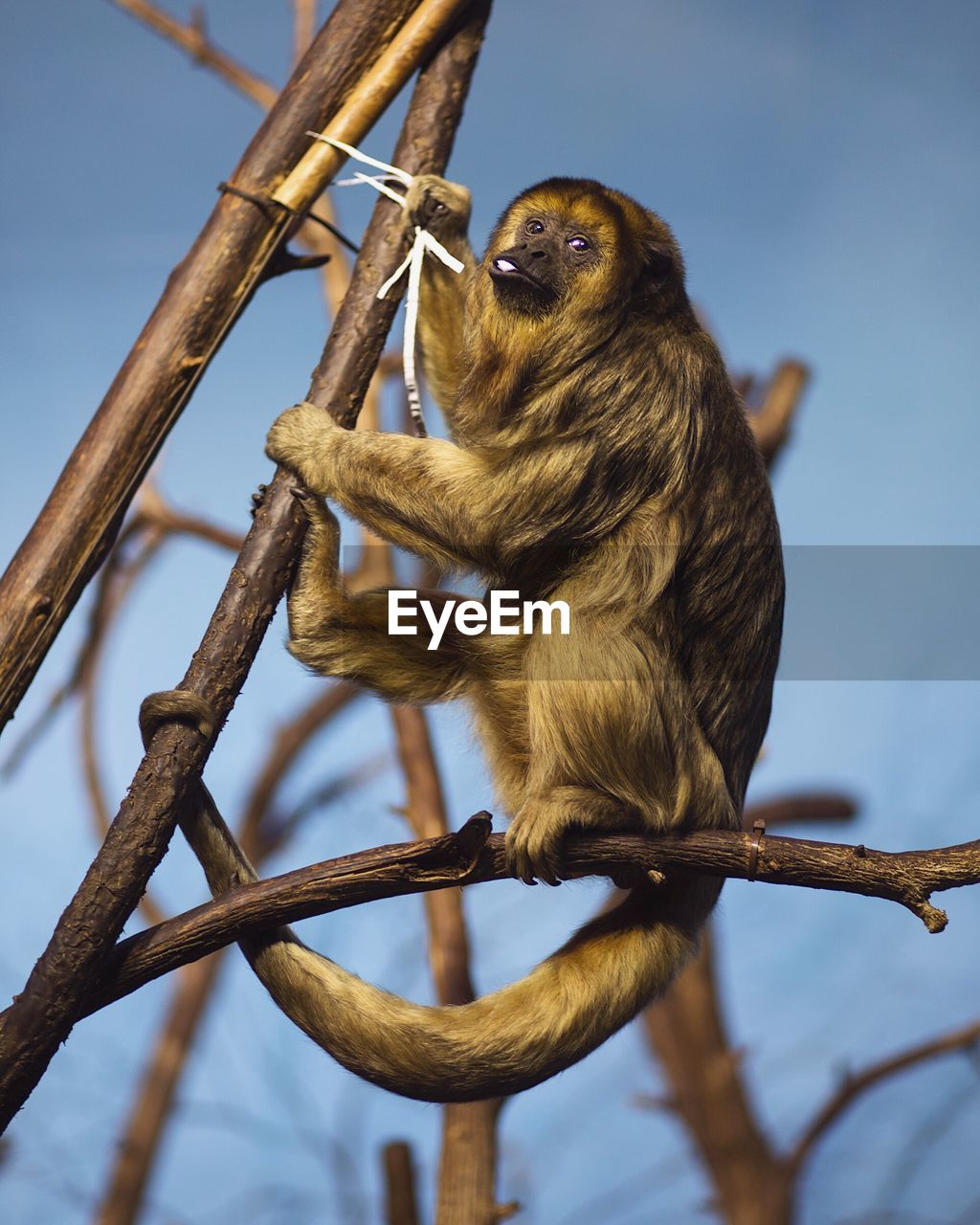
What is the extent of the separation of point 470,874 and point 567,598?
58cm

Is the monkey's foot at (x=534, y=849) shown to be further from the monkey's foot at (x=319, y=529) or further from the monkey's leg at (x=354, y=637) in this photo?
the monkey's foot at (x=319, y=529)

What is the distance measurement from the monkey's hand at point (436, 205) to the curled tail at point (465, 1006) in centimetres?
117

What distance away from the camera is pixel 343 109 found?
9.85ft

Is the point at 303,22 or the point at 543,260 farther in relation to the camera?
the point at 303,22

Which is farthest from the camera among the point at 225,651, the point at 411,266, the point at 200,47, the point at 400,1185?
the point at 200,47

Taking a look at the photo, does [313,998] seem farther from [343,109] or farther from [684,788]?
[343,109]

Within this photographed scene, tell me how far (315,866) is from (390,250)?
1369mm

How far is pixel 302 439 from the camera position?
2467 millimetres

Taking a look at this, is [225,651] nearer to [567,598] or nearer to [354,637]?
[354,637]

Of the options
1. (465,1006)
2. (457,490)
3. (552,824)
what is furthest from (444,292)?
(465,1006)

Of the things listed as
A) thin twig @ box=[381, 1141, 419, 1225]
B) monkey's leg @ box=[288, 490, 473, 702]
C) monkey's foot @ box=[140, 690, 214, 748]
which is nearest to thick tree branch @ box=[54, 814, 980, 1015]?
monkey's foot @ box=[140, 690, 214, 748]

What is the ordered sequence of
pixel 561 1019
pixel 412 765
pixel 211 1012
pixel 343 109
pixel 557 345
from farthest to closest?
pixel 211 1012 < pixel 412 765 < pixel 343 109 < pixel 557 345 < pixel 561 1019

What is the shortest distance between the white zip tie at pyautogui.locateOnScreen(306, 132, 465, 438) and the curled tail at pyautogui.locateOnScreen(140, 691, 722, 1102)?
2.58 feet

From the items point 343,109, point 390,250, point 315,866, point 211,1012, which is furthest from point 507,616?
point 211,1012
